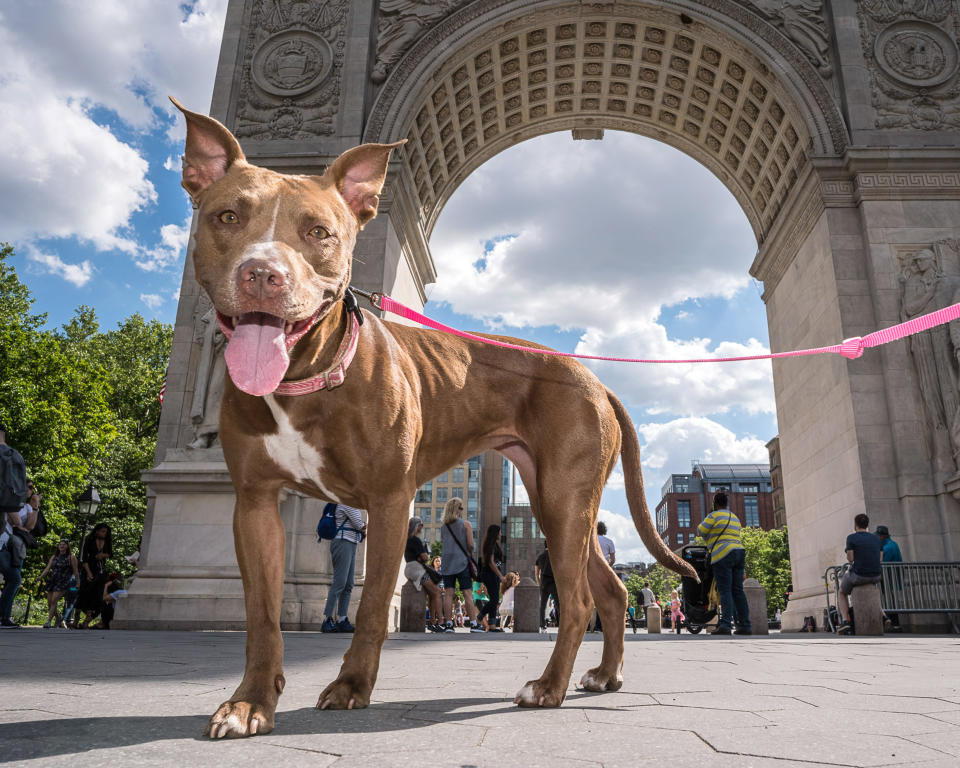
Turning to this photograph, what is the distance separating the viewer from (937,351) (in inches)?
547

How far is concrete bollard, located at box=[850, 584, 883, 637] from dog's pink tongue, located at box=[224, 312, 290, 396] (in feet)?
38.3

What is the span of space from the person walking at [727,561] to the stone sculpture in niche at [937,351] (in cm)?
464

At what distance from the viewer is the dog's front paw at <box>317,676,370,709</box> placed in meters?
2.55

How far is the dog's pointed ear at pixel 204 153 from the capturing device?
2.67 meters

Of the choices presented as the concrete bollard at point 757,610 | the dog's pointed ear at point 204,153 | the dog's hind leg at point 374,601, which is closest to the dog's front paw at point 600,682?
the dog's hind leg at point 374,601

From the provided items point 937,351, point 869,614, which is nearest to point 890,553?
point 869,614

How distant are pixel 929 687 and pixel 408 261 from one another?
1569 cm

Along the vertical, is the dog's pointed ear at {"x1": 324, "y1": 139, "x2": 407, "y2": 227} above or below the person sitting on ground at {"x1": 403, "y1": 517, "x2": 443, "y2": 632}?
above

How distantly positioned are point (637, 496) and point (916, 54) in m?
17.3

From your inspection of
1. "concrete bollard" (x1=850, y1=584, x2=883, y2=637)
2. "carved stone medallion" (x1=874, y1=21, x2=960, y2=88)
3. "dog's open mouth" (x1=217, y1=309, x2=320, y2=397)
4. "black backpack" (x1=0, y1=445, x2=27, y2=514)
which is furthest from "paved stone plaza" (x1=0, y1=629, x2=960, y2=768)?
"carved stone medallion" (x1=874, y1=21, x2=960, y2=88)

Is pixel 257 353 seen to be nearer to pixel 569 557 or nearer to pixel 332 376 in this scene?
pixel 332 376

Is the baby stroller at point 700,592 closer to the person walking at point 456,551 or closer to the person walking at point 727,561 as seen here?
the person walking at point 727,561

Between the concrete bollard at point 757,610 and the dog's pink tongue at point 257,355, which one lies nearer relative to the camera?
the dog's pink tongue at point 257,355

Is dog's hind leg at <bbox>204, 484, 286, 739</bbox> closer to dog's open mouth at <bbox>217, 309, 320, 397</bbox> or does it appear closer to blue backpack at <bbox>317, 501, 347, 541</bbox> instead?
dog's open mouth at <bbox>217, 309, 320, 397</bbox>
